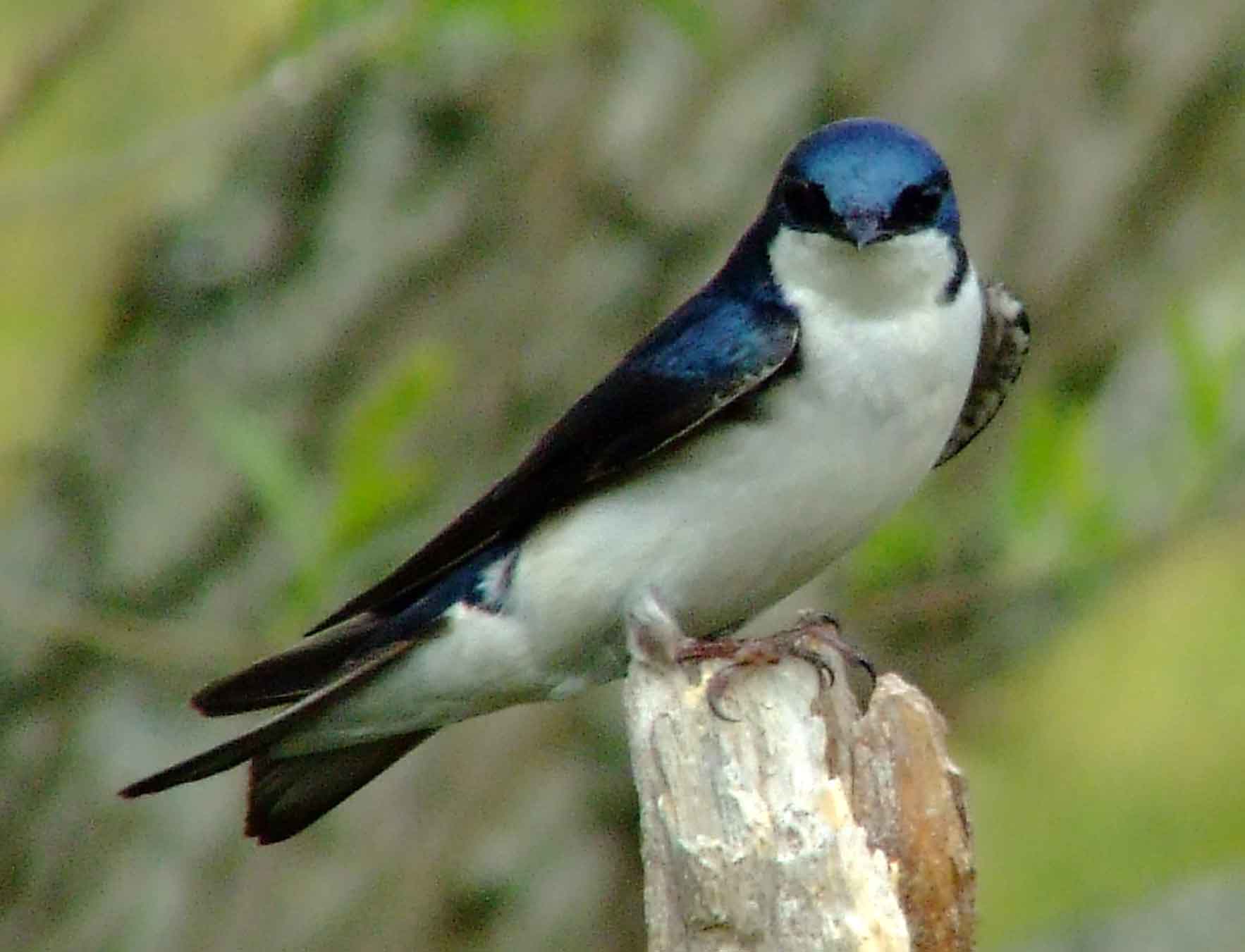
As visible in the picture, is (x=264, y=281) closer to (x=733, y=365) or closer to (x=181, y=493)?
(x=181, y=493)

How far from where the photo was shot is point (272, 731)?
238 cm

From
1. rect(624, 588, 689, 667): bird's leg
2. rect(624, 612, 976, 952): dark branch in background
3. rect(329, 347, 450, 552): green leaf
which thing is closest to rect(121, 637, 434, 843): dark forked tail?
rect(329, 347, 450, 552): green leaf

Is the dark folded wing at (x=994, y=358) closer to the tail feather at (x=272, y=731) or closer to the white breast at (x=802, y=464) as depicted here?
the white breast at (x=802, y=464)

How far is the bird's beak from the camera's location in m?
2.25

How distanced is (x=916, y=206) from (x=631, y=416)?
30cm

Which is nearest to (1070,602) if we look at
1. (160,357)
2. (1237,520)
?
(1237,520)

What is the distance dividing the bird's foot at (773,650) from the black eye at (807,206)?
0.34 metres

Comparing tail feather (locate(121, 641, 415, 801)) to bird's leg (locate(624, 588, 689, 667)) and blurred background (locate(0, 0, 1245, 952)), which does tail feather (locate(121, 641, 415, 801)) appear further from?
blurred background (locate(0, 0, 1245, 952))

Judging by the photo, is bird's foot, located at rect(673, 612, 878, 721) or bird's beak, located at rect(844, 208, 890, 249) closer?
bird's foot, located at rect(673, 612, 878, 721)

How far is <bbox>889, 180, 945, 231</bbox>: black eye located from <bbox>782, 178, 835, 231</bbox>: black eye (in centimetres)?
5

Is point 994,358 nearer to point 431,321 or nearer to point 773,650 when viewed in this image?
point 773,650

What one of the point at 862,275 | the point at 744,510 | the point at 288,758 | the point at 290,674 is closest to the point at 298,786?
the point at 288,758

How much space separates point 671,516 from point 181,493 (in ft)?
3.03

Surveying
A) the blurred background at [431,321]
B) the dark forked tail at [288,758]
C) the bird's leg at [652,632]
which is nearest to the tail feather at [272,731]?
the dark forked tail at [288,758]
